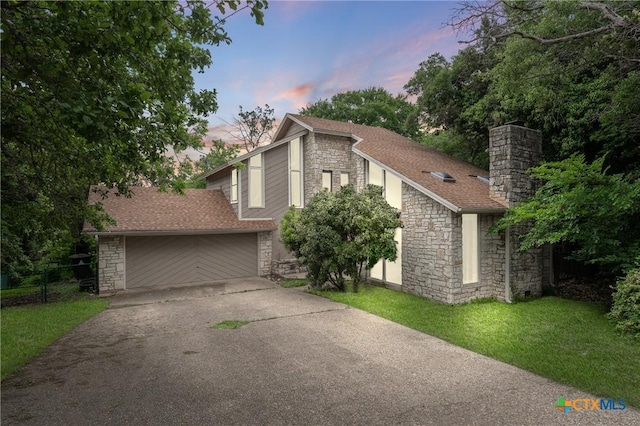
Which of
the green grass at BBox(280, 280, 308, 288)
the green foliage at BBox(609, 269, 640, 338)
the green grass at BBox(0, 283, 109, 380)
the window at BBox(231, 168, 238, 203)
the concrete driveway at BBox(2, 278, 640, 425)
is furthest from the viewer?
the window at BBox(231, 168, 238, 203)

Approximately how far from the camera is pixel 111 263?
1243 centimetres

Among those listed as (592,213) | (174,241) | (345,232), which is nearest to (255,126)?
(174,241)

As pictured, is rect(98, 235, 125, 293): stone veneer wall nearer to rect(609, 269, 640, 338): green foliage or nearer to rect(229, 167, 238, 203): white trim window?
rect(229, 167, 238, 203): white trim window

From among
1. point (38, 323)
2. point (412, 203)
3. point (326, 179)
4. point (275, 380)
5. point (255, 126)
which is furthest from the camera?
point (255, 126)

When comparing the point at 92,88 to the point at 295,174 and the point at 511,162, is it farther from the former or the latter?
the point at 295,174

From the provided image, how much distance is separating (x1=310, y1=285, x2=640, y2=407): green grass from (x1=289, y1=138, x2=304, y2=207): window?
5.92m

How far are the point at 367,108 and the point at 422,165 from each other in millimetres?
19111

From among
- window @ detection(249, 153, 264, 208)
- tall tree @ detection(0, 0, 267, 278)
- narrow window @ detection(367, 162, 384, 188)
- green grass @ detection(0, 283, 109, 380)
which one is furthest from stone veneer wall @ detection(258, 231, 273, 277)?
tall tree @ detection(0, 0, 267, 278)

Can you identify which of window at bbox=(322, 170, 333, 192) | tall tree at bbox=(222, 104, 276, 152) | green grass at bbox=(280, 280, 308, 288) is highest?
tall tree at bbox=(222, 104, 276, 152)

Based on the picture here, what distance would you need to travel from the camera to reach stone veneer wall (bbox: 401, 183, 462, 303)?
972cm

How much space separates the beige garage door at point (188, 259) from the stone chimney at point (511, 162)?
33.3 feet

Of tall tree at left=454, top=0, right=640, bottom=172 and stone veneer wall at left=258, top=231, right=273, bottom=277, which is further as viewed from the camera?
stone veneer wall at left=258, top=231, right=273, bottom=277

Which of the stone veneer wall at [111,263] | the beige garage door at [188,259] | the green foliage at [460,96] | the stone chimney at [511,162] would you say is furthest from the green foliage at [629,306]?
the stone veneer wall at [111,263]

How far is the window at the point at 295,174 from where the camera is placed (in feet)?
51.7
